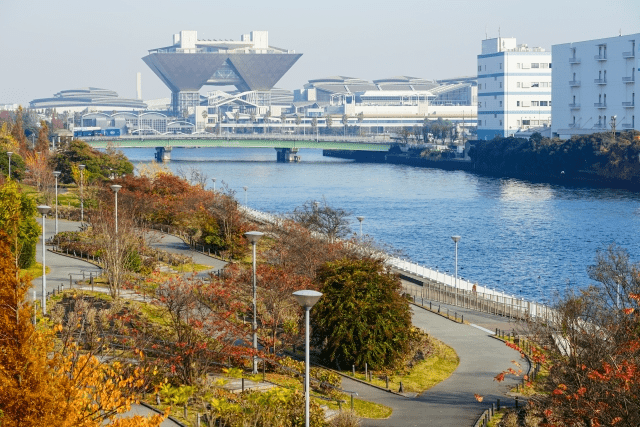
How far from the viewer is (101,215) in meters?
27.1

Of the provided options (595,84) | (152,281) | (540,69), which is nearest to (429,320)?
(152,281)

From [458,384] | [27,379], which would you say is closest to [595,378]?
[458,384]

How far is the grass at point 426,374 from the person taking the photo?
16500mm

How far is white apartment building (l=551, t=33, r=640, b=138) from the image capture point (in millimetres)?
72438

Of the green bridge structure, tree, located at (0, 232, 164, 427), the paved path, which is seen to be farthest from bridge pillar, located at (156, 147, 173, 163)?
tree, located at (0, 232, 164, 427)

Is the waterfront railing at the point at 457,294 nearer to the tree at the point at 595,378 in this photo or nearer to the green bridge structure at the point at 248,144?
Result: the tree at the point at 595,378

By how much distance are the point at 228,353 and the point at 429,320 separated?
7363 mm

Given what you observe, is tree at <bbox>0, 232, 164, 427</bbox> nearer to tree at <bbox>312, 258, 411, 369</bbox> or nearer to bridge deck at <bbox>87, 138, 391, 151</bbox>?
tree at <bbox>312, 258, 411, 369</bbox>

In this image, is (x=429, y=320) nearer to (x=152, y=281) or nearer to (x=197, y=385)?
(x=152, y=281)

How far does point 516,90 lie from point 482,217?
4721 centimetres

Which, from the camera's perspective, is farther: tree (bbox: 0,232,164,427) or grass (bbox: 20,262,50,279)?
grass (bbox: 20,262,50,279)

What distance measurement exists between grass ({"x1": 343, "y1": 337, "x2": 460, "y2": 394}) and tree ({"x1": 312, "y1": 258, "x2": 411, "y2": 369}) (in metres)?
0.38

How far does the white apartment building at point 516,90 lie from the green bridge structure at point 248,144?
44.9 feet

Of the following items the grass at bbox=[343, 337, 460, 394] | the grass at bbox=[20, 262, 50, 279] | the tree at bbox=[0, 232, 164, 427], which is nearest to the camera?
the tree at bbox=[0, 232, 164, 427]
